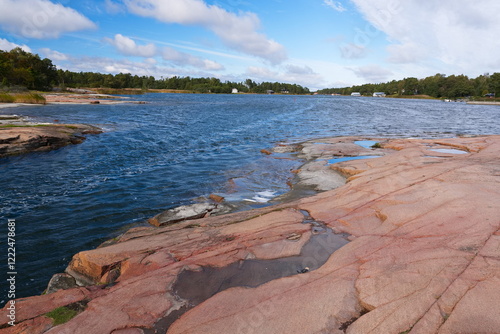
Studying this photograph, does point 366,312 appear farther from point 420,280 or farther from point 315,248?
point 315,248

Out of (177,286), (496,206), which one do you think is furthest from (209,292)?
(496,206)

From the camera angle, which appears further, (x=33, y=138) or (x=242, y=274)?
(x=33, y=138)

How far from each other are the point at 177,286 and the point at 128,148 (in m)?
24.4

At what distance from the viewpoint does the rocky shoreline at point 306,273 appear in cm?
521

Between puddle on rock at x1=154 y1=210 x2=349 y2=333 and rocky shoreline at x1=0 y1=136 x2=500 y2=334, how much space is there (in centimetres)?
3

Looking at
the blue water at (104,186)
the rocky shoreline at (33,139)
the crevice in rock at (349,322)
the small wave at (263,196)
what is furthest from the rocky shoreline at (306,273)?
the rocky shoreline at (33,139)

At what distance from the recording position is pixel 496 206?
848cm

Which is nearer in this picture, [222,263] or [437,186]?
[222,263]

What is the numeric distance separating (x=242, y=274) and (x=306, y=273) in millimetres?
1457

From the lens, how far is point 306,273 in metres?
6.73

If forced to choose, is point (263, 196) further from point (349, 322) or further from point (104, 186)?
point (349, 322)

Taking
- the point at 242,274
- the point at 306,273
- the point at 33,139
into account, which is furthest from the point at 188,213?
the point at 33,139

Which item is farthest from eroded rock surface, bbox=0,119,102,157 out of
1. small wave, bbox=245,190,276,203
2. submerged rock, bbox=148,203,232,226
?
small wave, bbox=245,190,276,203

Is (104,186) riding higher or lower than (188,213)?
lower
